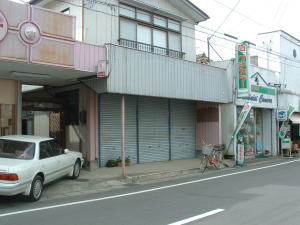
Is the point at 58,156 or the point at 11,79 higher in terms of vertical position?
the point at 11,79

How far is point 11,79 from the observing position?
1366 centimetres

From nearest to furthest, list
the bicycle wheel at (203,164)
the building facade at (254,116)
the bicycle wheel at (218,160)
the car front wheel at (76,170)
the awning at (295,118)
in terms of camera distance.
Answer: the car front wheel at (76,170) → the bicycle wheel at (203,164) → the bicycle wheel at (218,160) → the building facade at (254,116) → the awning at (295,118)

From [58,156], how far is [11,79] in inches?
180

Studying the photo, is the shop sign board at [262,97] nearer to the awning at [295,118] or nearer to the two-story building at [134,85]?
the awning at [295,118]

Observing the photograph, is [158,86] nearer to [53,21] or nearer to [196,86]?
[196,86]

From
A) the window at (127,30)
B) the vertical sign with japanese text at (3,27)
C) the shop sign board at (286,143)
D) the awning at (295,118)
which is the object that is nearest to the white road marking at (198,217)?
the vertical sign with japanese text at (3,27)

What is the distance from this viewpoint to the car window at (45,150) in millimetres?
9809

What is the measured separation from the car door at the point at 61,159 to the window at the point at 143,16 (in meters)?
8.07

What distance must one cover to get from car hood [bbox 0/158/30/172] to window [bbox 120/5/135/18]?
363 inches

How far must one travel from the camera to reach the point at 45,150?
1006 cm

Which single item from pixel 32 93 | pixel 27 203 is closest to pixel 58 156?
pixel 27 203

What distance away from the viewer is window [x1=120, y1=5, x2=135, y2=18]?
1609 cm

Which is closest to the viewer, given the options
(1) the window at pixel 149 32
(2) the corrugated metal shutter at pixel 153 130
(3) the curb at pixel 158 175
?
(3) the curb at pixel 158 175

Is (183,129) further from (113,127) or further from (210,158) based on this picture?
(113,127)
